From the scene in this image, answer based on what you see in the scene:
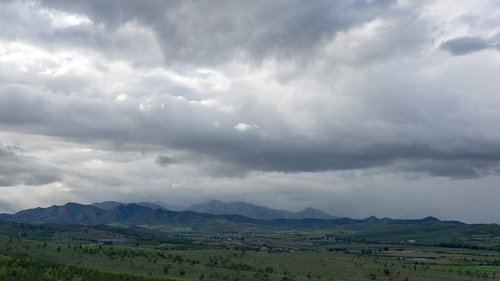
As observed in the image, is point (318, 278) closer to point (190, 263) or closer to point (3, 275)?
point (190, 263)

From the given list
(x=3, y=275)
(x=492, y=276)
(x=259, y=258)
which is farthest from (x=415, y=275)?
(x=3, y=275)

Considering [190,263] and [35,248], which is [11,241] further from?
[190,263]

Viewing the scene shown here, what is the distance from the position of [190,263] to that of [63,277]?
2259 inches

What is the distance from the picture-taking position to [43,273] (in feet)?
313

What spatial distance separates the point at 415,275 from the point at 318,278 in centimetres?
3428

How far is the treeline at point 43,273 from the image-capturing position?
299 feet

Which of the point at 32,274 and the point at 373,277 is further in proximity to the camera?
the point at 373,277

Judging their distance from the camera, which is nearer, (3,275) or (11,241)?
(3,275)

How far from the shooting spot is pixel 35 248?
146375 mm

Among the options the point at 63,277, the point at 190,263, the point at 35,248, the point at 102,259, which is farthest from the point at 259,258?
the point at 63,277

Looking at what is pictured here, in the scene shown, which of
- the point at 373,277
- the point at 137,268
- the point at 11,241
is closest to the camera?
the point at 137,268

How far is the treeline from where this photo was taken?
9125cm

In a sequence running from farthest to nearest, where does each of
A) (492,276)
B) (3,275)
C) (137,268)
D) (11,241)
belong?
(492,276), (11,241), (137,268), (3,275)

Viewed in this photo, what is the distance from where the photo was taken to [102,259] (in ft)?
461
